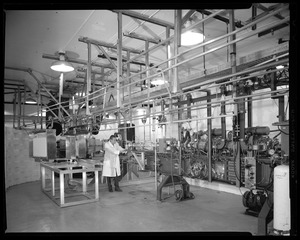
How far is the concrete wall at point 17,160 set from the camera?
8.09 meters

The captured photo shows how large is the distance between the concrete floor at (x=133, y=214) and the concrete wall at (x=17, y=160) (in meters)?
1.51

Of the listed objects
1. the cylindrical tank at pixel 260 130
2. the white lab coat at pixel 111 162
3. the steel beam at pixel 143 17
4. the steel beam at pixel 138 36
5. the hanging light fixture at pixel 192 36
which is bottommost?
the white lab coat at pixel 111 162

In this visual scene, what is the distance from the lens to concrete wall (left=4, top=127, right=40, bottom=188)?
8.09 m

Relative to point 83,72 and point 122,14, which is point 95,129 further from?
point 122,14

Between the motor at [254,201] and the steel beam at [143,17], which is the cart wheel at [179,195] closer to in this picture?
the motor at [254,201]

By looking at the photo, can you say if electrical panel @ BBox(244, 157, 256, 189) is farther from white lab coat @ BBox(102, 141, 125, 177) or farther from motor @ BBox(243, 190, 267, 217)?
white lab coat @ BBox(102, 141, 125, 177)

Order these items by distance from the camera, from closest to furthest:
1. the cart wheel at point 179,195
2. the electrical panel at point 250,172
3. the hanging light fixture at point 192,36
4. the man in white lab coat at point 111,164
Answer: the hanging light fixture at point 192,36
the electrical panel at point 250,172
the cart wheel at point 179,195
the man in white lab coat at point 111,164

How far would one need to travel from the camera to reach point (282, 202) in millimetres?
2939

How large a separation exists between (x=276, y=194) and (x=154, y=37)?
3613 millimetres

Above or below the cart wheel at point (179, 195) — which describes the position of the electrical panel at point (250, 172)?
above

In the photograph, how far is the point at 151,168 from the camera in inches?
289

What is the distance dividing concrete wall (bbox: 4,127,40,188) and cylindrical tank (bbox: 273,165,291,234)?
7.98 metres

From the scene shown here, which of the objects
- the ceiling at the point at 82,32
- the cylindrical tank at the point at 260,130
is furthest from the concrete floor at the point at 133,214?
the ceiling at the point at 82,32

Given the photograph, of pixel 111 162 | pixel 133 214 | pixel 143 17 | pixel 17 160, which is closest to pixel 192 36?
pixel 143 17
